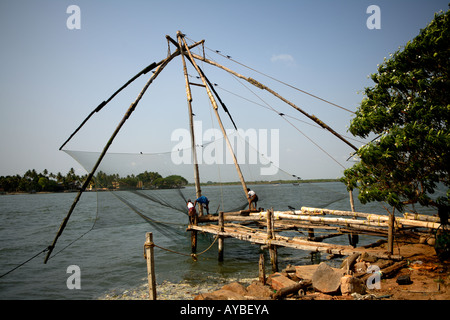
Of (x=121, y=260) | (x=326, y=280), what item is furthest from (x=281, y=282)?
(x=121, y=260)

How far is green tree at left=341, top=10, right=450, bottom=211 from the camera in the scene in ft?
19.5

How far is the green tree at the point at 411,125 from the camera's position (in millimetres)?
5957

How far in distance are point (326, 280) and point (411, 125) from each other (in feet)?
13.7

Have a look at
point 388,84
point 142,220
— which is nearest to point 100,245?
point 142,220

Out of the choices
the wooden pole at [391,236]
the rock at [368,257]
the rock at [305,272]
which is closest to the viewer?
the rock at [368,257]

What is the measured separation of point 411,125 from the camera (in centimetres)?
603

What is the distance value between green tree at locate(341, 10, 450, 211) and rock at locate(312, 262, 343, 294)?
2.19 meters

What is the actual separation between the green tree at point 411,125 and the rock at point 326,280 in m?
2.19

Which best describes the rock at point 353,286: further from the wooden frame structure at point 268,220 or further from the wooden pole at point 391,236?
the wooden pole at point 391,236

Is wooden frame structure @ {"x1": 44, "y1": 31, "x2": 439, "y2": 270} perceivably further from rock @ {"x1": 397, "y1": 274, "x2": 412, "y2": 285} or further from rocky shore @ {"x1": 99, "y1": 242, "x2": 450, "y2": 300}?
rock @ {"x1": 397, "y1": 274, "x2": 412, "y2": 285}

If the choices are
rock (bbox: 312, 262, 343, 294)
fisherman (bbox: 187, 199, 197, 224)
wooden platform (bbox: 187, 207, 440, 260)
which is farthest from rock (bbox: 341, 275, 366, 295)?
fisherman (bbox: 187, 199, 197, 224)

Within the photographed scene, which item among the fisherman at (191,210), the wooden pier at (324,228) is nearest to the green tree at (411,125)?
the wooden pier at (324,228)

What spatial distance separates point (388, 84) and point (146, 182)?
33.3 feet

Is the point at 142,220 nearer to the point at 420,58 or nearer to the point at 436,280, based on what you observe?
the point at 436,280
